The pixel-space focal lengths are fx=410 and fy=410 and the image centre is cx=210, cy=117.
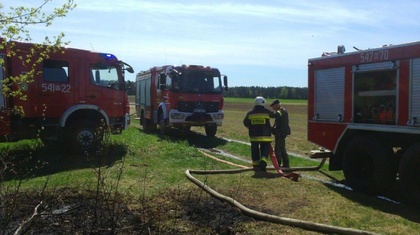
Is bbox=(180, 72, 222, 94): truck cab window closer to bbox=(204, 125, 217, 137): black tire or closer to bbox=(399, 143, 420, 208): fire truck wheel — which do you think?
bbox=(204, 125, 217, 137): black tire

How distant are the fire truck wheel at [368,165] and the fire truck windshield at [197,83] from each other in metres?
8.95

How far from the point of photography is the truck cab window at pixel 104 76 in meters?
11.6

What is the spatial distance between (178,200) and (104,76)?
6476 millimetres

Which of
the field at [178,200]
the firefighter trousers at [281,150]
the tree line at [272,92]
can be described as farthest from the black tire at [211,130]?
the tree line at [272,92]

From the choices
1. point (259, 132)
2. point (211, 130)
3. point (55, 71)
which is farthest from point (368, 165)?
point (211, 130)

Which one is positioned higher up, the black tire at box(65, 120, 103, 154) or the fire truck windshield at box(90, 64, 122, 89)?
the fire truck windshield at box(90, 64, 122, 89)

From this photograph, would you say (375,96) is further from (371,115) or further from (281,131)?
(281,131)

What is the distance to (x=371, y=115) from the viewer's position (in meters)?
7.69

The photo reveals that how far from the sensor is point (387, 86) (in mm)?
7281

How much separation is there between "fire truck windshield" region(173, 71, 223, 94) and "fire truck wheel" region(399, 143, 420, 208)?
33.9 ft

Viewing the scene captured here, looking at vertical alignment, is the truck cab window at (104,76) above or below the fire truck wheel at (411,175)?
above

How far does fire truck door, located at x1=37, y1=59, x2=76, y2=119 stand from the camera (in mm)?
10734

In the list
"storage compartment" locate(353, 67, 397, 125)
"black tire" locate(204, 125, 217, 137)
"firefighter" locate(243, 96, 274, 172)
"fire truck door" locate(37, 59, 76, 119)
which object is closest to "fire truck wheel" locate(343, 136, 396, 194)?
"storage compartment" locate(353, 67, 397, 125)

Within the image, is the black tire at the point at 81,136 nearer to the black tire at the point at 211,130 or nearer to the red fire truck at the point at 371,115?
the red fire truck at the point at 371,115
